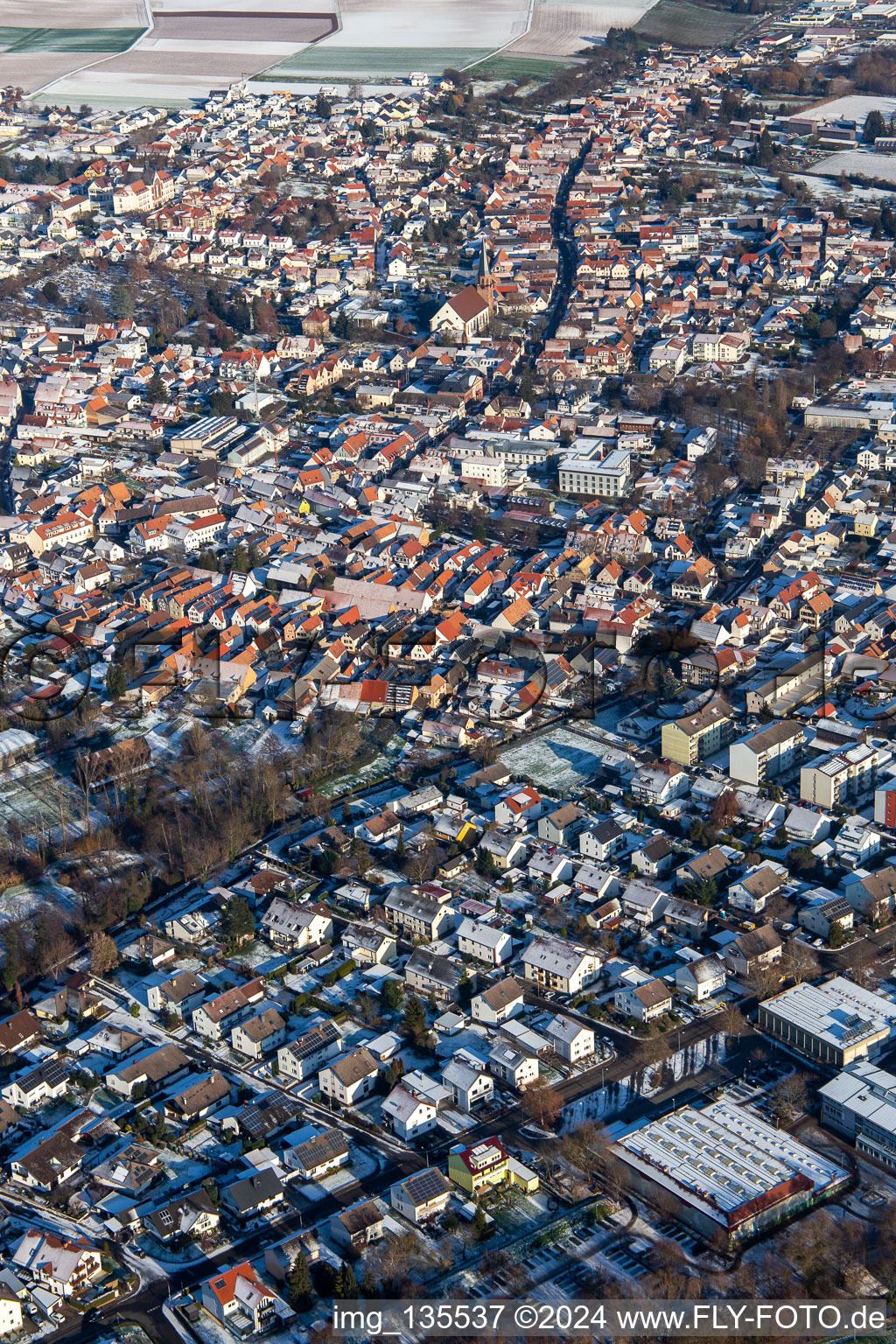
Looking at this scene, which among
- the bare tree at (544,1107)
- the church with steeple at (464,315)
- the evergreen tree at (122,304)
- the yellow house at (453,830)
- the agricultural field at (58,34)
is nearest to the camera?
the bare tree at (544,1107)

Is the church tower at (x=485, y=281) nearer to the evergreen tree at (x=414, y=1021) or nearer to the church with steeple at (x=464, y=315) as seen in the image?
the church with steeple at (x=464, y=315)

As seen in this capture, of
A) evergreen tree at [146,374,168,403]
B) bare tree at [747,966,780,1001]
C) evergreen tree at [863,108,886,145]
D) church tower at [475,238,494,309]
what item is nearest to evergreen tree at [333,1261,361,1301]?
bare tree at [747,966,780,1001]

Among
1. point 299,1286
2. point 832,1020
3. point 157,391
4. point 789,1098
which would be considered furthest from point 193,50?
point 299,1286

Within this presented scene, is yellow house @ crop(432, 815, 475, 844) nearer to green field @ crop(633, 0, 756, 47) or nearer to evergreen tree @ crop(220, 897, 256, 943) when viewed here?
evergreen tree @ crop(220, 897, 256, 943)

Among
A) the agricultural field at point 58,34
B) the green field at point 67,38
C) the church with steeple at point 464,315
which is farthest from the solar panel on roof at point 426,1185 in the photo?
the green field at point 67,38

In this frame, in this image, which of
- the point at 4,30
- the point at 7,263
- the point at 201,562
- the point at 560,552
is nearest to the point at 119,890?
the point at 201,562

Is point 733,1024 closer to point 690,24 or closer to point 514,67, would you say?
point 514,67
